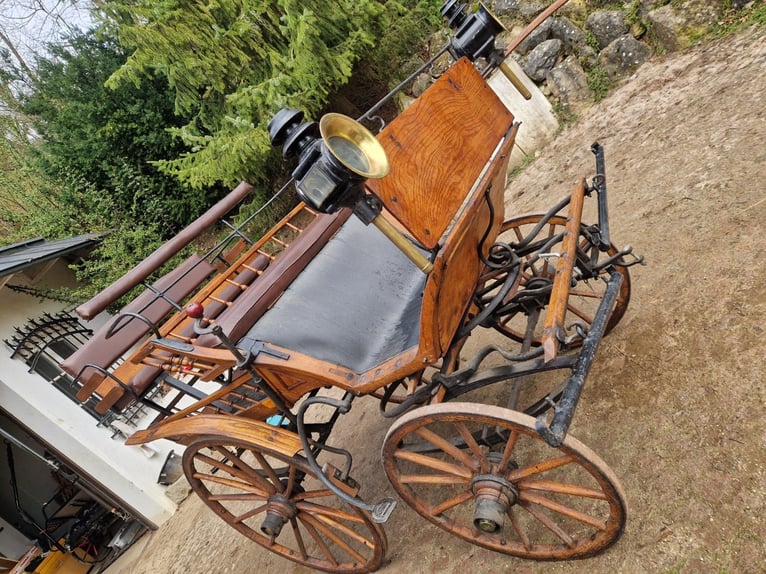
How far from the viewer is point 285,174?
7.96 m

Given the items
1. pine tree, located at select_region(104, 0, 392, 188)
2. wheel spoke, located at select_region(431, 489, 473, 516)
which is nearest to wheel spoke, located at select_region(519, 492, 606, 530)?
wheel spoke, located at select_region(431, 489, 473, 516)

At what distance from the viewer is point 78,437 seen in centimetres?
469

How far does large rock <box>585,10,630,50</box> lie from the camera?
17.2 ft

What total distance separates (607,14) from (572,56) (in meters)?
0.56

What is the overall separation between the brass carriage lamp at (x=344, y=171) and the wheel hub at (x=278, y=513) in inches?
71.3

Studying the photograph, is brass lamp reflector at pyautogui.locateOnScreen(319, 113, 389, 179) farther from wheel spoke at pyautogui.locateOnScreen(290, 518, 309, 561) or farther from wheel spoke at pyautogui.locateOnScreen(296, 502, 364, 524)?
wheel spoke at pyautogui.locateOnScreen(290, 518, 309, 561)

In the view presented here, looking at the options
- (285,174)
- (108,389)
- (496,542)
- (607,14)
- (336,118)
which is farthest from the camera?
(285,174)

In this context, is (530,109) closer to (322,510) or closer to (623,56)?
(623,56)

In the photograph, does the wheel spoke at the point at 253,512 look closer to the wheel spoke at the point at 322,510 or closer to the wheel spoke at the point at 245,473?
the wheel spoke at the point at 245,473

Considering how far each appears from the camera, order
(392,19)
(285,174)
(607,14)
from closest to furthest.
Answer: (607,14) → (392,19) → (285,174)

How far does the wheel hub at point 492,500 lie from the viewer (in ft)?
6.04

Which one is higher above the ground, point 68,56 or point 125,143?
point 68,56

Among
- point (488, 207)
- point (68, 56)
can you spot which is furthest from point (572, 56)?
point (68, 56)

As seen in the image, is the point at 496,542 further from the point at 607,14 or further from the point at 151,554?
the point at 607,14
